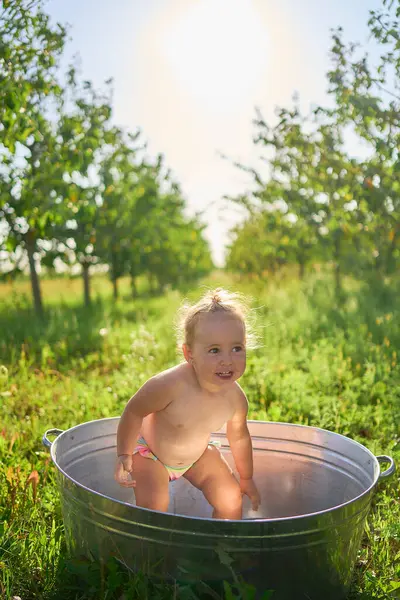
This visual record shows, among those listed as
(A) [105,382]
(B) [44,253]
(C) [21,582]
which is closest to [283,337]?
(A) [105,382]

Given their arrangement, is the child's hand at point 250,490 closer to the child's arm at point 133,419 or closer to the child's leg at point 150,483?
the child's leg at point 150,483

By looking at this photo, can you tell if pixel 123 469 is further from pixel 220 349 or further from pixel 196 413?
pixel 220 349

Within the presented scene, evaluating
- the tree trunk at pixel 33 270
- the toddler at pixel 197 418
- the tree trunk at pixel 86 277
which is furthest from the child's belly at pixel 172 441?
the tree trunk at pixel 86 277

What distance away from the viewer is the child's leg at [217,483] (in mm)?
2316

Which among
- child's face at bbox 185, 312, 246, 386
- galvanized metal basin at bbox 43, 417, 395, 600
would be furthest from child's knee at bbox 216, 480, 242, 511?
child's face at bbox 185, 312, 246, 386

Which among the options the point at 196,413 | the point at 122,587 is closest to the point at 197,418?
the point at 196,413

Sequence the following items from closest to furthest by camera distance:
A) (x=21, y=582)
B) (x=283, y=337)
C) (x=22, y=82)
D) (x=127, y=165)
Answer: (x=21, y=582), (x=22, y=82), (x=283, y=337), (x=127, y=165)

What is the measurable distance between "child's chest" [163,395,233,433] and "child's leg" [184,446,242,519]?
168 millimetres

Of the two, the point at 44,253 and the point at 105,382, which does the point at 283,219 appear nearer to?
the point at 44,253

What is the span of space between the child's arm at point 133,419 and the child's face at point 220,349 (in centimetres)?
17

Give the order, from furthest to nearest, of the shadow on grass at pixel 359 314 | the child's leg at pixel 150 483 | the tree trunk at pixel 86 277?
1. the tree trunk at pixel 86 277
2. the shadow on grass at pixel 359 314
3. the child's leg at pixel 150 483

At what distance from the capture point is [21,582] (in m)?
2.04

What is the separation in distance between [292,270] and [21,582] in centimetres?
1320

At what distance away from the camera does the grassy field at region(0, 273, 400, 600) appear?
6.75 feet
